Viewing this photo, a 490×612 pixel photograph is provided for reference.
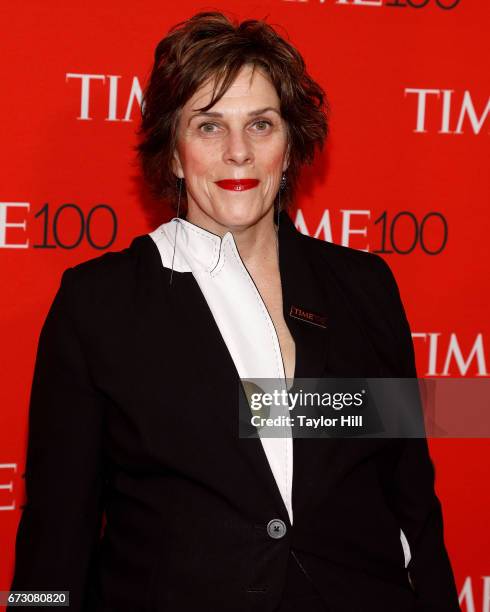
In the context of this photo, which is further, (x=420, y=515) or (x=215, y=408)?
(x=420, y=515)

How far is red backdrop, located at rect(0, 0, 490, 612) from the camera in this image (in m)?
2.09

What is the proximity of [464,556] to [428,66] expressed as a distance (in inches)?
52.0

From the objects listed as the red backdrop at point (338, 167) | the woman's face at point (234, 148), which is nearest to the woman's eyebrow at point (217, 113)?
the woman's face at point (234, 148)

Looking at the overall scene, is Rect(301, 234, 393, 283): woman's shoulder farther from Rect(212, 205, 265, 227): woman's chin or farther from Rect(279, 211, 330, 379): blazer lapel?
Rect(212, 205, 265, 227): woman's chin

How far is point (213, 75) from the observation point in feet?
5.50

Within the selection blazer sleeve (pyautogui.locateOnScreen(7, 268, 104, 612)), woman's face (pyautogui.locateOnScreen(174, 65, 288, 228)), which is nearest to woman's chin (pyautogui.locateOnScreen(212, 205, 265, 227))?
woman's face (pyautogui.locateOnScreen(174, 65, 288, 228))

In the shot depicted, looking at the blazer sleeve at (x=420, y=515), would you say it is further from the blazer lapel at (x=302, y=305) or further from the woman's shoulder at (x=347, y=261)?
the blazer lapel at (x=302, y=305)

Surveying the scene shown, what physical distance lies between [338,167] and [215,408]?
0.95 metres

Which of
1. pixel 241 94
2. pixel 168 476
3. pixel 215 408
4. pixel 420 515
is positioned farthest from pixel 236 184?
pixel 420 515

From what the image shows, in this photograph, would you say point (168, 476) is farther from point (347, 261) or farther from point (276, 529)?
point (347, 261)

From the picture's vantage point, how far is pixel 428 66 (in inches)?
89.5

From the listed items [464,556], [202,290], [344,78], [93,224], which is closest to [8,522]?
[93,224]

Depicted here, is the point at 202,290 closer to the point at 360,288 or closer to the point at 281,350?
the point at 281,350

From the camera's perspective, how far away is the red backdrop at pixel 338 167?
2.09 meters
